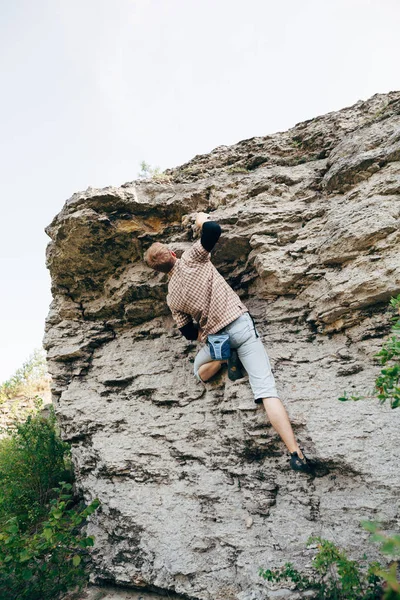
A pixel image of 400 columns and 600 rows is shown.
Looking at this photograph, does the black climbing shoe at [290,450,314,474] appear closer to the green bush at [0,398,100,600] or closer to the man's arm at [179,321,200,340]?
the man's arm at [179,321,200,340]

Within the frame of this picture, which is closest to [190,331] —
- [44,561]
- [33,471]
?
[44,561]

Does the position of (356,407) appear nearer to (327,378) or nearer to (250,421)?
(327,378)

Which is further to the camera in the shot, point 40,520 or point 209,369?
point 40,520

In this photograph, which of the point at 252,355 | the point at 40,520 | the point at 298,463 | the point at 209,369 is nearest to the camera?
the point at 298,463

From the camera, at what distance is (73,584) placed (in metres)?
3.99

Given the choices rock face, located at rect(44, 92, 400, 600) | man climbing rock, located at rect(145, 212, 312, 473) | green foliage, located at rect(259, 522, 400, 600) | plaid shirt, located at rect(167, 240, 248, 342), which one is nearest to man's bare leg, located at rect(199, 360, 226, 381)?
man climbing rock, located at rect(145, 212, 312, 473)

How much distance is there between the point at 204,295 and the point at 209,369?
102 centimetres

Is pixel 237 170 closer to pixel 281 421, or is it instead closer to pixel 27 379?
pixel 281 421

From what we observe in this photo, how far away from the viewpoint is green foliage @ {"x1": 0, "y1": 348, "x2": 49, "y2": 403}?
10.9 meters

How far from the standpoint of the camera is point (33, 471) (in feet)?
18.2

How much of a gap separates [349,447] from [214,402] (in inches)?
66.6

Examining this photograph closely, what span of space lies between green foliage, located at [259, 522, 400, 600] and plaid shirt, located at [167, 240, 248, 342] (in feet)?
7.59

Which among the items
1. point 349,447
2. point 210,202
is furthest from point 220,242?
point 349,447

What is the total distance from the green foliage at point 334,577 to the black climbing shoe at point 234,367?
69.5 inches
